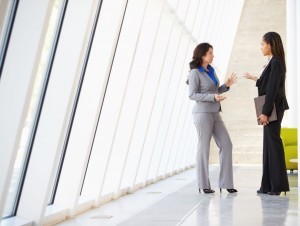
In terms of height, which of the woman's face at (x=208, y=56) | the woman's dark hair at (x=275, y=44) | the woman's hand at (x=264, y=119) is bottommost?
the woman's hand at (x=264, y=119)

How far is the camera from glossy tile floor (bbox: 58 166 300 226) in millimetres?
4090

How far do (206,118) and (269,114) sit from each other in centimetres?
74

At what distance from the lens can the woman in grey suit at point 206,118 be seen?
6.10 meters

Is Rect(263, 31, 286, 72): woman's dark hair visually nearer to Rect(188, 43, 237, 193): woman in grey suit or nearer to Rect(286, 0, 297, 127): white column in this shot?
Rect(188, 43, 237, 193): woman in grey suit

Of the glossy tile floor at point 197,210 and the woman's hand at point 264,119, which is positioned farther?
the woman's hand at point 264,119

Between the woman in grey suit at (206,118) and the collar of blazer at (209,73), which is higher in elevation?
the collar of blazer at (209,73)

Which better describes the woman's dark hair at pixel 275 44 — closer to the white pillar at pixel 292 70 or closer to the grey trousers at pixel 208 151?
the grey trousers at pixel 208 151

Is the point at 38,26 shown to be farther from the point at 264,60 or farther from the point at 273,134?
the point at 264,60

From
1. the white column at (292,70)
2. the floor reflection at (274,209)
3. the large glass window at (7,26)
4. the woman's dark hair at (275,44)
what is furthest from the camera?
the white column at (292,70)

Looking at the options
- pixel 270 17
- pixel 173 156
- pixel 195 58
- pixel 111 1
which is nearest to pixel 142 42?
pixel 195 58

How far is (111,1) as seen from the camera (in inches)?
212

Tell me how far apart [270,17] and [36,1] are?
13.5 meters

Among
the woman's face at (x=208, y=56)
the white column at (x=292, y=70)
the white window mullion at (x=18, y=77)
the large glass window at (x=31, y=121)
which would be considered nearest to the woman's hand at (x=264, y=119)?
the woman's face at (x=208, y=56)

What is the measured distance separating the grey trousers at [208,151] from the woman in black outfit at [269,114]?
416 mm
